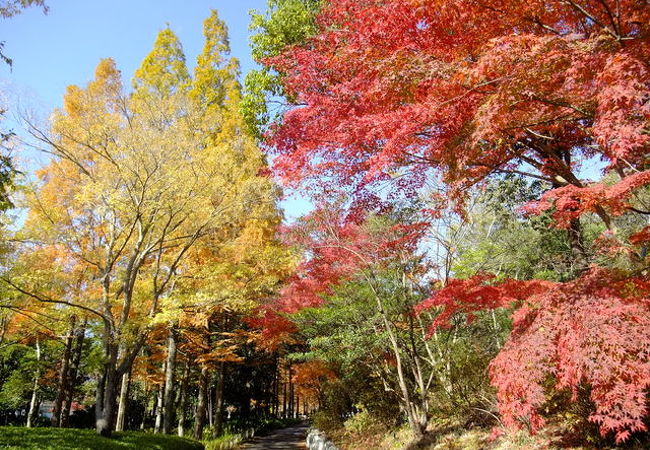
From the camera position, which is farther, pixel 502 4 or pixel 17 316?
pixel 17 316

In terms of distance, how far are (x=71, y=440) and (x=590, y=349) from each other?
9074 mm

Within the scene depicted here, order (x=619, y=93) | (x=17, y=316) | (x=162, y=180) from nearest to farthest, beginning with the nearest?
(x=619, y=93) → (x=162, y=180) → (x=17, y=316)

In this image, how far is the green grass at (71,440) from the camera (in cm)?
685

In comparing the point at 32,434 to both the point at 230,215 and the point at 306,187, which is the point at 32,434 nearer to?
the point at 230,215

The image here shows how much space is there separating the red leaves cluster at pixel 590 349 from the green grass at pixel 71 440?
7622 mm

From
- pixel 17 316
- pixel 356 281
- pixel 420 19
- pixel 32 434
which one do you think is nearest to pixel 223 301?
pixel 356 281

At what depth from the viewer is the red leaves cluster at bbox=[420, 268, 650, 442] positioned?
3.06 metres

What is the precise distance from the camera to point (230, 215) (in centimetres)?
1010

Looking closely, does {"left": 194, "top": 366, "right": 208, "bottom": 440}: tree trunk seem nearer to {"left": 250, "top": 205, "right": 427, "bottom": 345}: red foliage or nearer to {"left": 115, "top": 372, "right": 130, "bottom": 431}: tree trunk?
{"left": 115, "top": 372, "right": 130, "bottom": 431}: tree trunk

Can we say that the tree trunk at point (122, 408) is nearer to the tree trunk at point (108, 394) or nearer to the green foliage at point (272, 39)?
the tree trunk at point (108, 394)

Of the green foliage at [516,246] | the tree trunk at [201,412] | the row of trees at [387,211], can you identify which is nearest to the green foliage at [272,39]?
the row of trees at [387,211]

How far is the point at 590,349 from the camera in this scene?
3182mm

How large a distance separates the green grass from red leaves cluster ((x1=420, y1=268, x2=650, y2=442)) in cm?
762

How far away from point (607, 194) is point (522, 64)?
5.20 ft
